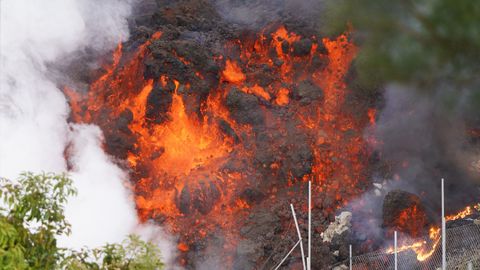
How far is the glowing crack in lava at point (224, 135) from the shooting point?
18625 mm

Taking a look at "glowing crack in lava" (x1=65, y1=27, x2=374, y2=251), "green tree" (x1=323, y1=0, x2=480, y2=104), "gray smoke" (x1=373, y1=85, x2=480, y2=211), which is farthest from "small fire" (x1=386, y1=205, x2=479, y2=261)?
"green tree" (x1=323, y1=0, x2=480, y2=104)

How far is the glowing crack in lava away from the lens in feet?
61.1

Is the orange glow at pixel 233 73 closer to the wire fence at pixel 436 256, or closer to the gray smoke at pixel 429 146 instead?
the gray smoke at pixel 429 146

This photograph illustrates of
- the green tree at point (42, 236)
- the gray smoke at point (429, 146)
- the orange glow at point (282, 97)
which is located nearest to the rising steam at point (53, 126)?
the orange glow at point (282, 97)

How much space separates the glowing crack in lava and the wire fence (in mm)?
2031

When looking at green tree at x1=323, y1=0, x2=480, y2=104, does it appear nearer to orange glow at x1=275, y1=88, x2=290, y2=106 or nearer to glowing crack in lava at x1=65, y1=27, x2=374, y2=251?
glowing crack in lava at x1=65, y1=27, x2=374, y2=251

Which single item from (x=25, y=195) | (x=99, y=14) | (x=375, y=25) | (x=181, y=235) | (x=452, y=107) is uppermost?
(x=99, y=14)

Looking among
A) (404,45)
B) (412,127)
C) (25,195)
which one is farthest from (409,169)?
(25,195)

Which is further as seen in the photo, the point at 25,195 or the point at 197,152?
the point at 197,152

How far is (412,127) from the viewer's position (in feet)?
68.3

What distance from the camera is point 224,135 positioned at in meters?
19.7

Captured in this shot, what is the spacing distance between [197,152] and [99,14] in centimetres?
579

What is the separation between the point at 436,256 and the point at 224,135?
273 inches

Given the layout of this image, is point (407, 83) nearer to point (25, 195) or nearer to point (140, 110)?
point (140, 110)
